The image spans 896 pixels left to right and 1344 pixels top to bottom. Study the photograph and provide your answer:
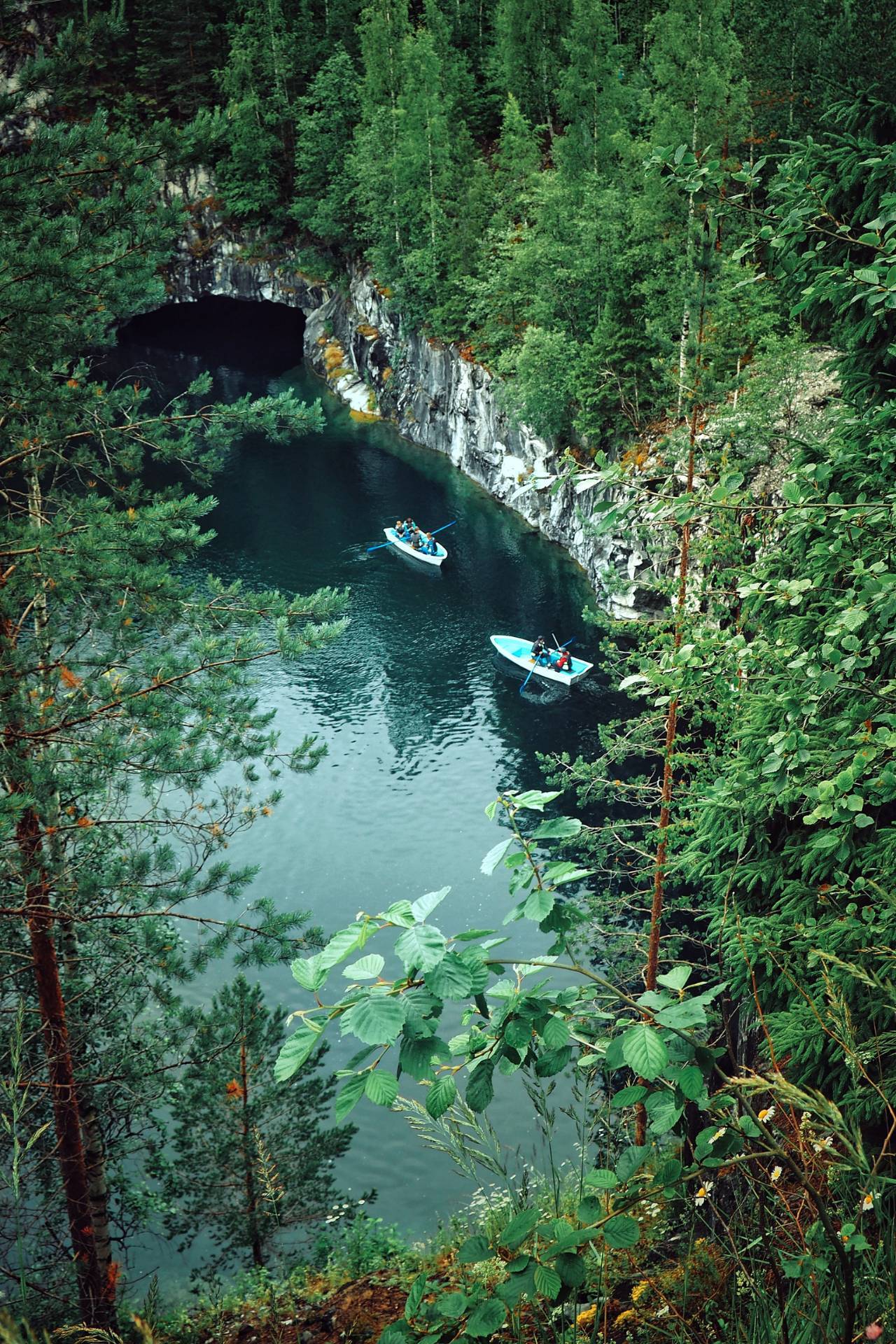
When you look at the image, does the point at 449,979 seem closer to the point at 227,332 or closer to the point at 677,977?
the point at 677,977

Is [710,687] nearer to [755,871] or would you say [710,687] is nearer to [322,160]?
[755,871]

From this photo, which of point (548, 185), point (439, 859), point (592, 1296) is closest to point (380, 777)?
point (439, 859)

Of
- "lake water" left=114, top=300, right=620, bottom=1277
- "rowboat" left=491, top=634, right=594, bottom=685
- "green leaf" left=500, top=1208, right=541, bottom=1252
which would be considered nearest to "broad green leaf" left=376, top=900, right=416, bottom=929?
"green leaf" left=500, top=1208, right=541, bottom=1252

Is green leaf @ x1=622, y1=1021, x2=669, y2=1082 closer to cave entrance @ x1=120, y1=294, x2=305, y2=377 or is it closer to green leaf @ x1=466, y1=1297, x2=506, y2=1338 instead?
green leaf @ x1=466, y1=1297, x2=506, y2=1338

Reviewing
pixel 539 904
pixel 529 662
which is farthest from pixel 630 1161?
pixel 529 662

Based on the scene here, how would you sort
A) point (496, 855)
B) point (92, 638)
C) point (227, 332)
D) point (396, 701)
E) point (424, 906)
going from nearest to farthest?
point (424, 906) → point (496, 855) → point (92, 638) → point (396, 701) → point (227, 332)

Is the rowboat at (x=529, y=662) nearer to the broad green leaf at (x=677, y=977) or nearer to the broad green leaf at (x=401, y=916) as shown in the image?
the broad green leaf at (x=677, y=977)

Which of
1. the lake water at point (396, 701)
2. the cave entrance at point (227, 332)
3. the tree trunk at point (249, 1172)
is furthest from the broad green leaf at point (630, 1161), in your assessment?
the cave entrance at point (227, 332)
